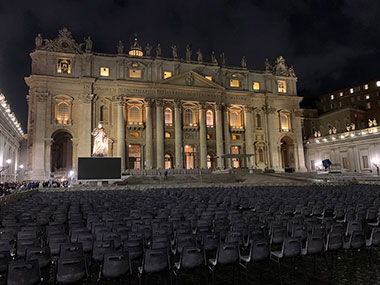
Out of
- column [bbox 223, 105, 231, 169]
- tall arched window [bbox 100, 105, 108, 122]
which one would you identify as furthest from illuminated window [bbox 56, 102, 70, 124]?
column [bbox 223, 105, 231, 169]

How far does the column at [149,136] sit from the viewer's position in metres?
51.7

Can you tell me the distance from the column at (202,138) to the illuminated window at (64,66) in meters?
25.8

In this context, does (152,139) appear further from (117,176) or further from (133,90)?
(117,176)

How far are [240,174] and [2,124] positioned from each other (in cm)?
3578

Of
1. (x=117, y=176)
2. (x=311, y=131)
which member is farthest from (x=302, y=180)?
(x=311, y=131)

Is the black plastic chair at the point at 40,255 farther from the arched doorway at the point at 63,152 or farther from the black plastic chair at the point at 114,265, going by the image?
the arched doorway at the point at 63,152

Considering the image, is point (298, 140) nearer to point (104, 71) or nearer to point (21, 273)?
point (104, 71)

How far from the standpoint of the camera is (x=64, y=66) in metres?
51.3

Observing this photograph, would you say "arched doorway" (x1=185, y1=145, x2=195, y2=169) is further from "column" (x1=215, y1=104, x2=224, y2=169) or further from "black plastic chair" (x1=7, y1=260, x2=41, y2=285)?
"black plastic chair" (x1=7, y1=260, x2=41, y2=285)

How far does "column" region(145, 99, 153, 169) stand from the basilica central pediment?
227 inches

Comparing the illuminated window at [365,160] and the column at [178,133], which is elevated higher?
the column at [178,133]

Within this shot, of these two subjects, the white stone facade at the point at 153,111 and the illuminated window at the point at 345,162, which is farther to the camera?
the illuminated window at the point at 345,162

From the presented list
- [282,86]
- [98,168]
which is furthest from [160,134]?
[282,86]

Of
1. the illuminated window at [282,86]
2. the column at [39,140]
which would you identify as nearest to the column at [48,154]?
the column at [39,140]
